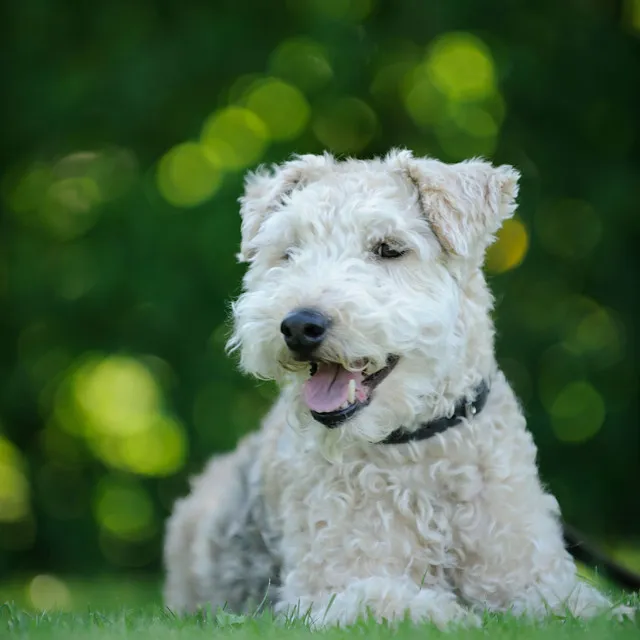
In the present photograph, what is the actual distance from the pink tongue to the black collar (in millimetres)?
371

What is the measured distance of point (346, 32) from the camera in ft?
42.2

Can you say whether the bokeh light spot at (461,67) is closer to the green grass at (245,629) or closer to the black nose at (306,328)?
the black nose at (306,328)

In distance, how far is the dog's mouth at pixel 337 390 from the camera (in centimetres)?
470

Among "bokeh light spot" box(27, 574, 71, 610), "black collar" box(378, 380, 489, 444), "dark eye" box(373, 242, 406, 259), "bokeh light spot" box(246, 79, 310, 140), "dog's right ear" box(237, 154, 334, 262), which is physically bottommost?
"bokeh light spot" box(27, 574, 71, 610)

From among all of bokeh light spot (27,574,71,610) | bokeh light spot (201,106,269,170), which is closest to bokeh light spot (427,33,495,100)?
bokeh light spot (201,106,269,170)

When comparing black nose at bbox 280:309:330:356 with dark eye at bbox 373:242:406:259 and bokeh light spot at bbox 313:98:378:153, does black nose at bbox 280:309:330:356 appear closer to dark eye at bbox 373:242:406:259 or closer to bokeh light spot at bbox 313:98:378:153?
dark eye at bbox 373:242:406:259

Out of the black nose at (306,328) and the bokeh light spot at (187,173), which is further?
the bokeh light spot at (187,173)

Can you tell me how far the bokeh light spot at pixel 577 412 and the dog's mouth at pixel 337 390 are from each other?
29.5 feet

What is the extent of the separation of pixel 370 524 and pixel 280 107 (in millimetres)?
9174

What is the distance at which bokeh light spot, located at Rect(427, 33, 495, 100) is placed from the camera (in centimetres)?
1305

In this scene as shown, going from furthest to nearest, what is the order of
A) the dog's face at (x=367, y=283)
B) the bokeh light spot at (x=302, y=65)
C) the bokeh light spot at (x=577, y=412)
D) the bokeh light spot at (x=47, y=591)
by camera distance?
the bokeh light spot at (x=577, y=412) → the bokeh light spot at (x=302, y=65) → the bokeh light spot at (x=47, y=591) → the dog's face at (x=367, y=283)

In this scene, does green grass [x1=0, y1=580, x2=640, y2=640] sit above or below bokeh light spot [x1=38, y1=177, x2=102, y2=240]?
below

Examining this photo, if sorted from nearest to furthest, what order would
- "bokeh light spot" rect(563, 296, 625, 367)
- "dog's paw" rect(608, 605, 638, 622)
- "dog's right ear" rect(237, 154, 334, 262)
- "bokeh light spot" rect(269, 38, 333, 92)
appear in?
1. "dog's paw" rect(608, 605, 638, 622)
2. "dog's right ear" rect(237, 154, 334, 262)
3. "bokeh light spot" rect(269, 38, 333, 92)
4. "bokeh light spot" rect(563, 296, 625, 367)

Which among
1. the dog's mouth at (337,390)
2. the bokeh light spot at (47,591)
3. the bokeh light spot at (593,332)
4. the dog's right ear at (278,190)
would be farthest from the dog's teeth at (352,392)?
the bokeh light spot at (593,332)
